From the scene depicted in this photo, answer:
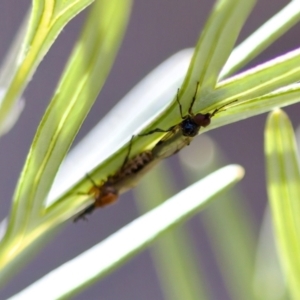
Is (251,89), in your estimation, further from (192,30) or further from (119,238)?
(192,30)

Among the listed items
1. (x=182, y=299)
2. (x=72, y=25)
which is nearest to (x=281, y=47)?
(x=72, y=25)

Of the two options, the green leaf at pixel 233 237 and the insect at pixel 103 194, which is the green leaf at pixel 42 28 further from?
the green leaf at pixel 233 237

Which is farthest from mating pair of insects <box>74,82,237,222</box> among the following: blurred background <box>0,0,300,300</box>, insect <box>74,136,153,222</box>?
blurred background <box>0,0,300,300</box>

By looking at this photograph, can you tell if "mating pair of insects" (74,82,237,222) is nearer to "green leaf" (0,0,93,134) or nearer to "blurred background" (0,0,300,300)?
"green leaf" (0,0,93,134)

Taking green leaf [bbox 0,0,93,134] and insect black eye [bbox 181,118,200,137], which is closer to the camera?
green leaf [bbox 0,0,93,134]

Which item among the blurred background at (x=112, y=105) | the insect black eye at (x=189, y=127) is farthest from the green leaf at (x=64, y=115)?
the blurred background at (x=112, y=105)

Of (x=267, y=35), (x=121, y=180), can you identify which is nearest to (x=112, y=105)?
(x=121, y=180)
